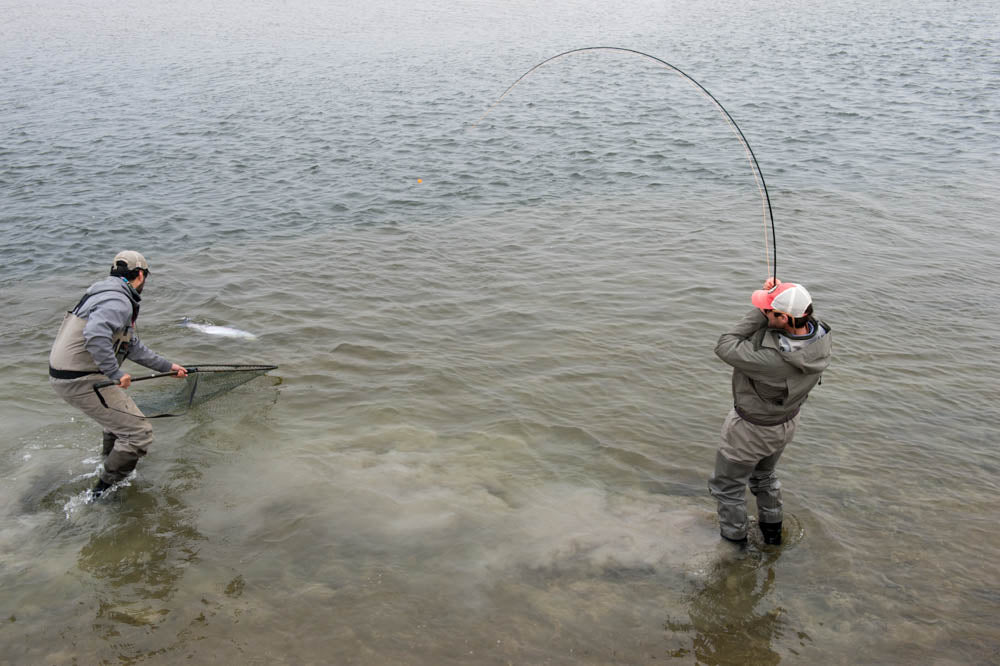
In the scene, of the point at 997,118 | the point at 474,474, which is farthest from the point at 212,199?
the point at 997,118

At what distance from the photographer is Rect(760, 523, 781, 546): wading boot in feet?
17.6

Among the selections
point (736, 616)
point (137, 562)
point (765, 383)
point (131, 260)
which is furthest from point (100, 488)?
point (765, 383)

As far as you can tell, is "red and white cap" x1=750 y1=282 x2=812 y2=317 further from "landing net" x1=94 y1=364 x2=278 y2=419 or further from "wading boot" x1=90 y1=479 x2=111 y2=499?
"wading boot" x1=90 y1=479 x2=111 y2=499

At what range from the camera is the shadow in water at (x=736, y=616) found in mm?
4586

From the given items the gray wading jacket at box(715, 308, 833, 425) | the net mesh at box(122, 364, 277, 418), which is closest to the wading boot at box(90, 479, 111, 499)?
the net mesh at box(122, 364, 277, 418)

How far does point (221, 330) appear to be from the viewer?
29.8 feet

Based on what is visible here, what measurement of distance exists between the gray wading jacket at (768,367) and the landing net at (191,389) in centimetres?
407

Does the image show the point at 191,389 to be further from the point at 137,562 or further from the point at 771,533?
the point at 771,533

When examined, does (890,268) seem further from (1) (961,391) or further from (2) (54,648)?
(2) (54,648)

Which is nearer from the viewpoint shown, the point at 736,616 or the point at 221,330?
the point at 736,616

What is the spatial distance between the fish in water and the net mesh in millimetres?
1453

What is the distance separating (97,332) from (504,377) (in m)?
3.88

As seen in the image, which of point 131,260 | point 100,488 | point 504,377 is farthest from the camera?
point 504,377

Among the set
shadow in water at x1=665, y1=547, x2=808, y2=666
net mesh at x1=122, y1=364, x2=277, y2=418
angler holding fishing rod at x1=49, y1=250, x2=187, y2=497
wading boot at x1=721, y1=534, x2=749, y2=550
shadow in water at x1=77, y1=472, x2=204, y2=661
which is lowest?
shadow in water at x1=77, y1=472, x2=204, y2=661
